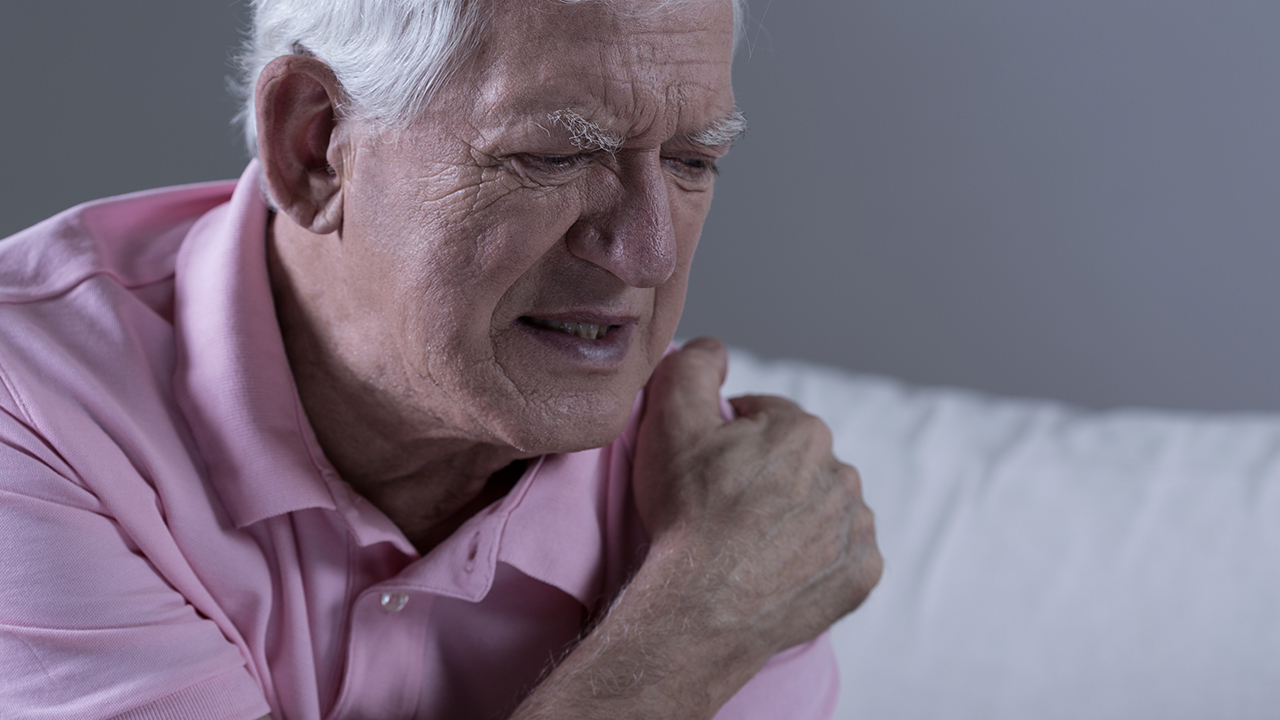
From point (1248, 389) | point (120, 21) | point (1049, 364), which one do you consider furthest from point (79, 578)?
point (1248, 389)

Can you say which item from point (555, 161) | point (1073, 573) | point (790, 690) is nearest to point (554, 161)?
point (555, 161)

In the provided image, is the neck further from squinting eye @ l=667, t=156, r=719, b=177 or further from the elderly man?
squinting eye @ l=667, t=156, r=719, b=177

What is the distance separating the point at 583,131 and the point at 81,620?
1.80ft

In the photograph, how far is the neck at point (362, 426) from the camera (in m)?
1.11

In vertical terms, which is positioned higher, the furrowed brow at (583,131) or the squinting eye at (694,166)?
the furrowed brow at (583,131)

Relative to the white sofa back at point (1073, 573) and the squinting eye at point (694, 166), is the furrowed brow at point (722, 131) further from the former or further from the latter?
the white sofa back at point (1073, 573)

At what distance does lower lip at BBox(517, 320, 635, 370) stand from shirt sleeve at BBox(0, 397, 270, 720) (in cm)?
38

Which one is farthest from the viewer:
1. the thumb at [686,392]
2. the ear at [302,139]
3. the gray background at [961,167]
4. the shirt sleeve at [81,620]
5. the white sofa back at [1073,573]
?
the gray background at [961,167]

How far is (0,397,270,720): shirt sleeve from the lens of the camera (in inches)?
34.6

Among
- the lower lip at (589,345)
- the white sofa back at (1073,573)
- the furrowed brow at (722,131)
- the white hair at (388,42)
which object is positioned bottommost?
the white sofa back at (1073,573)

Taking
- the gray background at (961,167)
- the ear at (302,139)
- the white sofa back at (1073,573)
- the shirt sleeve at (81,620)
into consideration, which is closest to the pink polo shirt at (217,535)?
the shirt sleeve at (81,620)

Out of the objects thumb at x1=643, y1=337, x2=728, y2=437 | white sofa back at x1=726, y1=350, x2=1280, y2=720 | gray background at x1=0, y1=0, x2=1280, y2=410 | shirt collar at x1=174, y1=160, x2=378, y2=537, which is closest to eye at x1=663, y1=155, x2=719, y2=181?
thumb at x1=643, y1=337, x2=728, y2=437

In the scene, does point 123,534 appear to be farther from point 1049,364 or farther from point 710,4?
point 1049,364

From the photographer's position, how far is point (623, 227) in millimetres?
970
